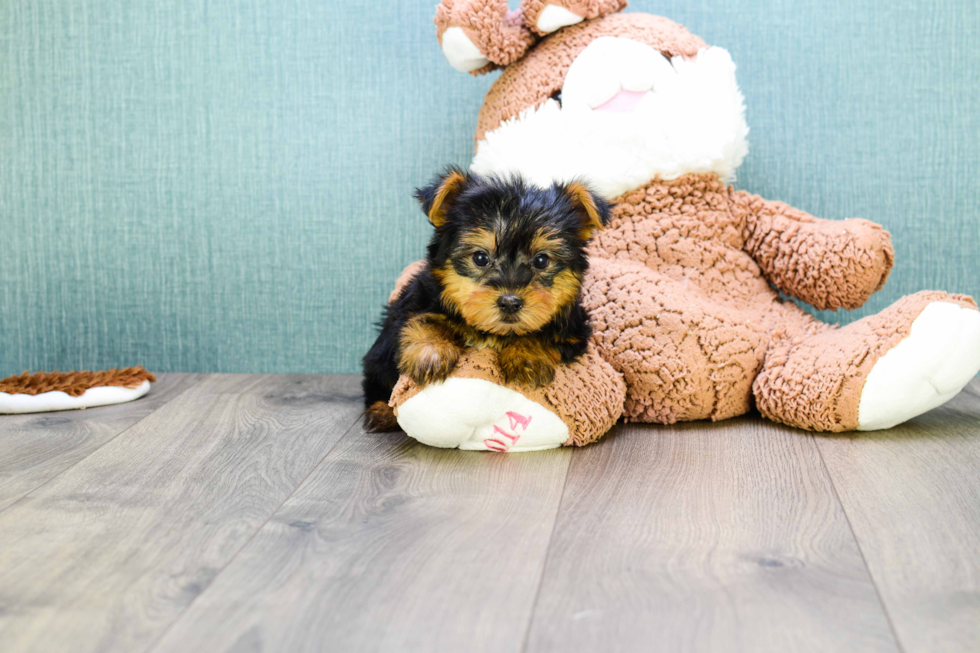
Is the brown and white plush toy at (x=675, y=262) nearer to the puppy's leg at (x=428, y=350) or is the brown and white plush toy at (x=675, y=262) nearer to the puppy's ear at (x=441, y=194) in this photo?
the puppy's leg at (x=428, y=350)

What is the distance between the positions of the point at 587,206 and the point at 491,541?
2.76ft

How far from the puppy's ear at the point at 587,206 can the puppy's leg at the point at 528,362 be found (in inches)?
A: 11.6

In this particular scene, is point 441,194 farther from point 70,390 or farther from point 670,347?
point 70,390

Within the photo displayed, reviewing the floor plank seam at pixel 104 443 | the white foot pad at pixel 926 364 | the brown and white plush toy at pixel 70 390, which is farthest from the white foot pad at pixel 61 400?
the white foot pad at pixel 926 364

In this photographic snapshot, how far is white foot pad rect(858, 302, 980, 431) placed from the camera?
204 centimetres

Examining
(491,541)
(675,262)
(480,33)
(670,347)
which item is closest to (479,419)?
(491,541)

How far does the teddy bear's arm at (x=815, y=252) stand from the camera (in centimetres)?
232

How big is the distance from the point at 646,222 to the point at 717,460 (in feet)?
2.53

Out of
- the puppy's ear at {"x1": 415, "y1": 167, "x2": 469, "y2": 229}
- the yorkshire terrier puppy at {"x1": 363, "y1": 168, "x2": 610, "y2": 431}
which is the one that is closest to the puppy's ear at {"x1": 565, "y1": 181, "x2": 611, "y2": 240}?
the yorkshire terrier puppy at {"x1": 363, "y1": 168, "x2": 610, "y2": 431}

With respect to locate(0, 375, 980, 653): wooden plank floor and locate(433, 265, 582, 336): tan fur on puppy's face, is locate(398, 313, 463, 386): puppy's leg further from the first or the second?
locate(0, 375, 980, 653): wooden plank floor

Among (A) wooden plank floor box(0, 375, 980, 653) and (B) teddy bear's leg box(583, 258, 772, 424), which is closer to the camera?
(A) wooden plank floor box(0, 375, 980, 653)

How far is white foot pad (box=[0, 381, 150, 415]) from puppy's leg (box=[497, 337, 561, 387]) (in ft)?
4.63

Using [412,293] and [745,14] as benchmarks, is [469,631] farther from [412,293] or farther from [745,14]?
[745,14]

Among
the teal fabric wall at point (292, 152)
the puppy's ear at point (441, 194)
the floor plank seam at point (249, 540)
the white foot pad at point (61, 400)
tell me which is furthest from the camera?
the teal fabric wall at point (292, 152)
